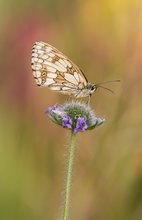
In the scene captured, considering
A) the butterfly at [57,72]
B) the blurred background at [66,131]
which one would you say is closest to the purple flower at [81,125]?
the butterfly at [57,72]

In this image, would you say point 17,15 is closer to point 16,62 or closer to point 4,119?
point 16,62

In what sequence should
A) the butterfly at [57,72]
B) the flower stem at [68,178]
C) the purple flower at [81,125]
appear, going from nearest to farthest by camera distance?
the flower stem at [68,178], the purple flower at [81,125], the butterfly at [57,72]

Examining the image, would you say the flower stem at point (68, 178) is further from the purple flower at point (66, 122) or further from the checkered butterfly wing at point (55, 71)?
the checkered butterfly wing at point (55, 71)

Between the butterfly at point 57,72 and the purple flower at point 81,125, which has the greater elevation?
the butterfly at point 57,72

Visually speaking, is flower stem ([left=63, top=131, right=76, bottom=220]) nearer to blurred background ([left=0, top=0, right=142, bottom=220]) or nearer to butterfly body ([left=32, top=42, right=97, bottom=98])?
butterfly body ([left=32, top=42, right=97, bottom=98])

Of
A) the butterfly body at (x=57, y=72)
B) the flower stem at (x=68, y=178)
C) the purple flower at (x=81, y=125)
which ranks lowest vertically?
the flower stem at (x=68, y=178)

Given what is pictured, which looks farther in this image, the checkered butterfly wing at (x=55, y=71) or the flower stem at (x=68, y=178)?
the checkered butterfly wing at (x=55, y=71)
